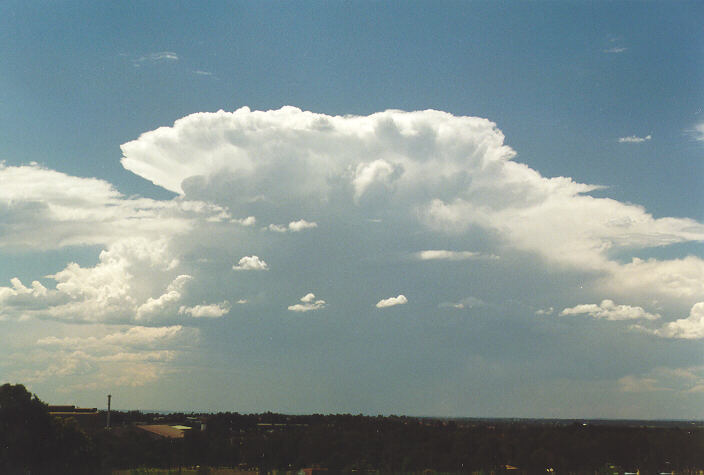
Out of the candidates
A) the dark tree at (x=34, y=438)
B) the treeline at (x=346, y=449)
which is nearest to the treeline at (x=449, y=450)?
the treeline at (x=346, y=449)

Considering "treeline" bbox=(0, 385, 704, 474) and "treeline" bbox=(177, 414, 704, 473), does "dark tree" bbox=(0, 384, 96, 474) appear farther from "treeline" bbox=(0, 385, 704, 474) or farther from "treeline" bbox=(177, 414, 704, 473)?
"treeline" bbox=(177, 414, 704, 473)

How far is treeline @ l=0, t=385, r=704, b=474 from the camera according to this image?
141 ft

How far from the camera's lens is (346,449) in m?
62.6

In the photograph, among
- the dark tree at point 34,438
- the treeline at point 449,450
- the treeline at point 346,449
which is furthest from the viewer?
the treeline at point 449,450

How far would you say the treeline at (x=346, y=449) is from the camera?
42.9m

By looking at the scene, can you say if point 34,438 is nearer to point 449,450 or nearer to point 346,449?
point 346,449

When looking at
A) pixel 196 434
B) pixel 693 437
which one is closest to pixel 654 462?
pixel 693 437

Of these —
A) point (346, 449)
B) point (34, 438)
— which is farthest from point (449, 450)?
point (34, 438)

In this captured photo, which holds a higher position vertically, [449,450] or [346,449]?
[346,449]

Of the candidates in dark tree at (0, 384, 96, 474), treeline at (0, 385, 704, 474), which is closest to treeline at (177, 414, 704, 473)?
treeline at (0, 385, 704, 474)

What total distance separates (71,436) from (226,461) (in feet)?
41.3

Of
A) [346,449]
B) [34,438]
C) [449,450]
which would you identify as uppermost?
[34,438]

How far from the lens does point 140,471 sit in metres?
25.1

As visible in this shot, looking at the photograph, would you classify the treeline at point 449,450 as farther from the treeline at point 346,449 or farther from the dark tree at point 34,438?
the dark tree at point 34,438
